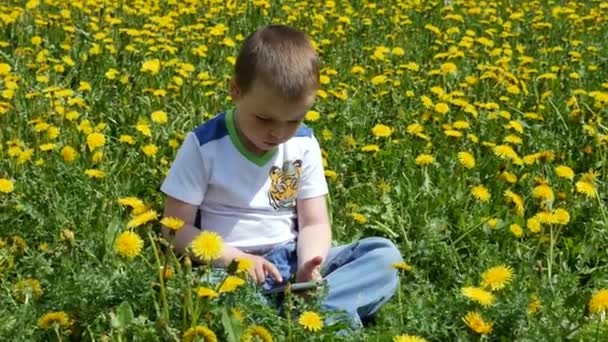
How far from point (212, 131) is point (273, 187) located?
0.73ft

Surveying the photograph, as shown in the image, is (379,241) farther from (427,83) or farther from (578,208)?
(427,83)

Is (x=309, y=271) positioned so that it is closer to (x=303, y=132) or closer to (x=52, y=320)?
(x=303, y=132)

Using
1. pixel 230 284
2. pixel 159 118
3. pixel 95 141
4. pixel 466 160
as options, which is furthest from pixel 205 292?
pixel 159 118

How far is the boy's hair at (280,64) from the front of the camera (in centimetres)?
233

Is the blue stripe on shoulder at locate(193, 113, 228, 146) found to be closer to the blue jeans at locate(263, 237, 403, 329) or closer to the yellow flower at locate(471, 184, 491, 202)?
the blue jeans at locate(263, 237, 403, 329)

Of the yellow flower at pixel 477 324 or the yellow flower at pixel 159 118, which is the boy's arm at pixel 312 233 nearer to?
the yellow flower at pixel 477 324

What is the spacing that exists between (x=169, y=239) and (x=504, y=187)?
1391 mm

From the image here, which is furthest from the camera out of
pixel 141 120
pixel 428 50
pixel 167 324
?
pixel 428 50

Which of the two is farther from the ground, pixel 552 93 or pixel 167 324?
pixel 167 324

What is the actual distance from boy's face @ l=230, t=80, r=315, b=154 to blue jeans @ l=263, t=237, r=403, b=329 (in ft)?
1.07

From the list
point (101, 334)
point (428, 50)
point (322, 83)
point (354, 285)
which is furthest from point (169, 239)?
point (428, 50)

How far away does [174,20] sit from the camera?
17.5ft

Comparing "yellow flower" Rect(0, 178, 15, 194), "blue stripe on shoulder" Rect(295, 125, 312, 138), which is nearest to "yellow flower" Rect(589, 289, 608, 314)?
"blue stripe on shoulder" Rect(295, 125, 312, 138)

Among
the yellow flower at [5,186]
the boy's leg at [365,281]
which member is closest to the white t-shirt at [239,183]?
the boy's leg at [365,281]
